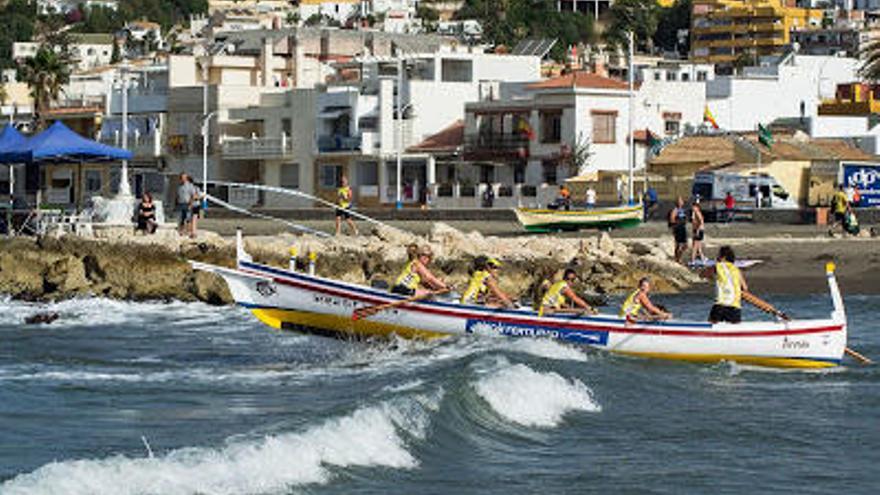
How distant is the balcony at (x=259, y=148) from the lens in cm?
8575

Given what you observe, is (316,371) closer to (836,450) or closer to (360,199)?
(836,450)

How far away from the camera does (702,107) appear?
86.3 m

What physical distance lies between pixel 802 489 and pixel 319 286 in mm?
11887

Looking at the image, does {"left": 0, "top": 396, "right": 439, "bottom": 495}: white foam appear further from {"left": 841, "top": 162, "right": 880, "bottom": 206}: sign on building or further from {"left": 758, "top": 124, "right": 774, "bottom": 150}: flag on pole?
{"left": 758, "top": 124, "right": 774, "bottom": 150}: flag on pole

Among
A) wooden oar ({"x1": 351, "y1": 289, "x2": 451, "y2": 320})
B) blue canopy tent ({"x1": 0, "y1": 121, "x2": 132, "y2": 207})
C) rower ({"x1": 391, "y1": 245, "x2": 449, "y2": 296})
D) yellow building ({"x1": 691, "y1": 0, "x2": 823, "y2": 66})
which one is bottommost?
wooden oar ({"x1": 351, "y1": 289, "x2": 451, "y2": 320})

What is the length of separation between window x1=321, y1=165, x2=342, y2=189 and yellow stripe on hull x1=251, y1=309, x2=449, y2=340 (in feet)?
179

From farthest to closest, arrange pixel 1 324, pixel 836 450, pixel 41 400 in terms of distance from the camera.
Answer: pixel 1 324, pixel 41 400, pixel 836 450

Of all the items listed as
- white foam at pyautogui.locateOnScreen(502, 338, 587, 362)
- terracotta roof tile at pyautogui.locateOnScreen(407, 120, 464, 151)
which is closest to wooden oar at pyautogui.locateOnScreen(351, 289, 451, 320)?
white foam at pyautogui.locateOnScreen(502, 338, 587, 362)

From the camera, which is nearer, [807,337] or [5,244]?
[807,337]

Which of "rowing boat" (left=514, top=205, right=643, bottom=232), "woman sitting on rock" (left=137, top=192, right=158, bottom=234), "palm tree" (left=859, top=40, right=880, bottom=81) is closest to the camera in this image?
"woman sitting on rock" (left=137, top=192, right=158, bottom=234)

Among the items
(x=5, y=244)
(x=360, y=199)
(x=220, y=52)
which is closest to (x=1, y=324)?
(x=5, y=244)

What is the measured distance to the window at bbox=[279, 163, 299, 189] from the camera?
8675 cm

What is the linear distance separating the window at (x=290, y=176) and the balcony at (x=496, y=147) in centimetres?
998

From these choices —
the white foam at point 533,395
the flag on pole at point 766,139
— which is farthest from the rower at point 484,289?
the flag on pole at point 766,139
